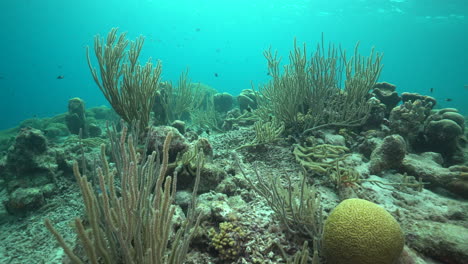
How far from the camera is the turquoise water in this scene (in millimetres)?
41812

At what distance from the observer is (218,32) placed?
396 ft

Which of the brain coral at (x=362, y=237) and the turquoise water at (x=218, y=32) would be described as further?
the turquoise water at (x=218, y=32)

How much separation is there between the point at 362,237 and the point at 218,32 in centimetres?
13004

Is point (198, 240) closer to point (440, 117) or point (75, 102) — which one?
point (440, 117)

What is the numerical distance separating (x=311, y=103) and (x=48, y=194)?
6379mm

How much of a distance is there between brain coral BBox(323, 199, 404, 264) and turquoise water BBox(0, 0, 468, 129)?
5424 millimetres

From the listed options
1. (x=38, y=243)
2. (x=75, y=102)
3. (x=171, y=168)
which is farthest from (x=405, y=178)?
(x=75, y=102)

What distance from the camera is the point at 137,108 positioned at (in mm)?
5316

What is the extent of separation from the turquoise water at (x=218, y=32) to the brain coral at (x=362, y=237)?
17.8 ft

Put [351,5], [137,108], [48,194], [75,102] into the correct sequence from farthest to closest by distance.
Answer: [351,5]
[75,102]
[137,108]
[48,194]

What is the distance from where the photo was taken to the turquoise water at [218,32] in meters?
41.8

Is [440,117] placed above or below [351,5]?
below

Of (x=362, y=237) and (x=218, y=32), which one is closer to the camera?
(x=362, y=237)

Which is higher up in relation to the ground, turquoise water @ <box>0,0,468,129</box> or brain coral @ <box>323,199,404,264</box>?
turquoise water @ <box>0,0,468,129</box>
